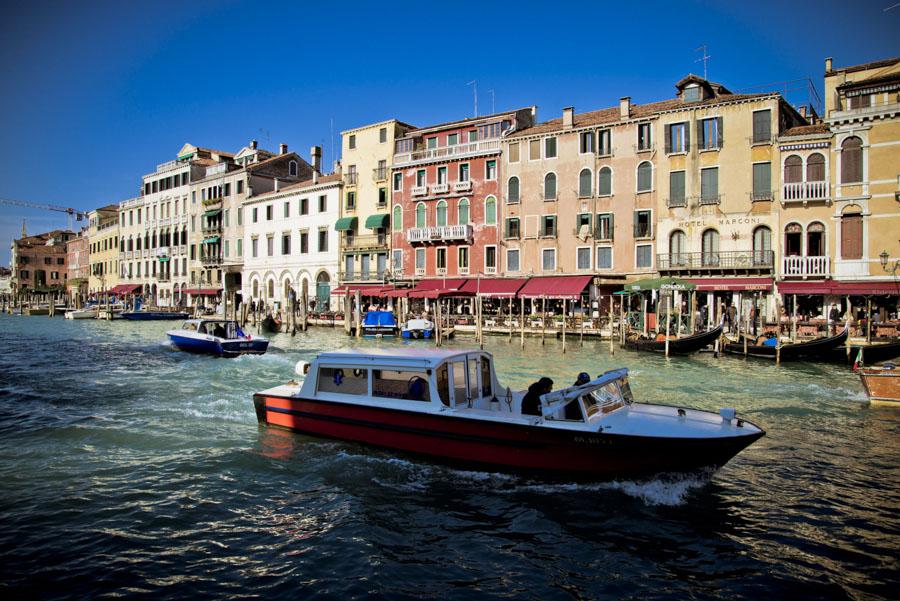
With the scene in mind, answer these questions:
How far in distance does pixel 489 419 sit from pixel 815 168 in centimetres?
2482

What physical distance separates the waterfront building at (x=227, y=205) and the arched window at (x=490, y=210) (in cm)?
2066

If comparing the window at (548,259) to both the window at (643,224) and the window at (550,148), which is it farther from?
the window at (550,148)

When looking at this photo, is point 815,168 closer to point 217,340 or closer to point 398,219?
point 398,219

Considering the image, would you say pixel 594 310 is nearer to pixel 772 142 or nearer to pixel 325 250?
pixel 772 142

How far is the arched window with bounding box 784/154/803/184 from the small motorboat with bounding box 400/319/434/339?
18567 millimetres

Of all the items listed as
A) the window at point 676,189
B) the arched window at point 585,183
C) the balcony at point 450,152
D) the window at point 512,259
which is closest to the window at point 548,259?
the window at point 512,259

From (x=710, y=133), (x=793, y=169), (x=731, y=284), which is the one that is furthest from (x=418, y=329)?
(x=793, y=169)

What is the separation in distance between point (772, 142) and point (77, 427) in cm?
2857

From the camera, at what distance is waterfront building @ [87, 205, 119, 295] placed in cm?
6850

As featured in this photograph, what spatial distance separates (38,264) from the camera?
84.4m

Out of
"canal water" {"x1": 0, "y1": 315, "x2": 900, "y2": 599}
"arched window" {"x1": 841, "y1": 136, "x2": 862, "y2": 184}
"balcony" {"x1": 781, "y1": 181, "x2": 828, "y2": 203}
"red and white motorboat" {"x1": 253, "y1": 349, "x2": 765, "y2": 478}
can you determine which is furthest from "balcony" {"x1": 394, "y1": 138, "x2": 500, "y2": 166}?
"red and white motorboat" {"x1": 253, "y1": 349, "x2": 765, "y2": 478}

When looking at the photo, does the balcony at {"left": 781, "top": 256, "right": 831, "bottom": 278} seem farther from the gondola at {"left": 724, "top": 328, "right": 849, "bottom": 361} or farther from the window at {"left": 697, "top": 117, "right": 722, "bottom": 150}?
the window at {"left": 697, "top": 117, "right": 722, "bottom": 150}

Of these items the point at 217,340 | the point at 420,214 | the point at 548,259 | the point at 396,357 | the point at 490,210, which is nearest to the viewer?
the point at 396,357

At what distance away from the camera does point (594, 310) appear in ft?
103
